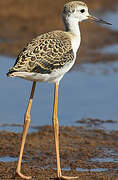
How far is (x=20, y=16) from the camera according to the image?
20.1m

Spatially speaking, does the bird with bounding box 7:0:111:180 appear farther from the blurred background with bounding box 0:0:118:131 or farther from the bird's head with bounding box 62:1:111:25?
the blurred background with bounding box 0:0:118:131

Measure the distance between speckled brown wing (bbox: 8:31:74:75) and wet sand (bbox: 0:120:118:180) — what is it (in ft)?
5.36

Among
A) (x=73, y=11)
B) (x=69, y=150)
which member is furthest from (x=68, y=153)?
(x=73, y=11)

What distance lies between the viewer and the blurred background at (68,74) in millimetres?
12523

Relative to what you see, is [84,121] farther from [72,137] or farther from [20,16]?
[20,16]

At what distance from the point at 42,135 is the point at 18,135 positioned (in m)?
0.46

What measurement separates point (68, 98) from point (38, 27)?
6.36 metres

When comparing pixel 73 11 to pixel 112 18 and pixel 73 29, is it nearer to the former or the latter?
pixel 73 29

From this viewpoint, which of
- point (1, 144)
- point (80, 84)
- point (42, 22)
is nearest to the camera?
point (1, 144)

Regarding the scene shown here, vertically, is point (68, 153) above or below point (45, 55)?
below

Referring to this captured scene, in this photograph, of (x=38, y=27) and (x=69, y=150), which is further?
(x=38, y=27)

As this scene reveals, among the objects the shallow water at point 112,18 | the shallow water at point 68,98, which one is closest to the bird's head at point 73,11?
the shallow water at point 68,98

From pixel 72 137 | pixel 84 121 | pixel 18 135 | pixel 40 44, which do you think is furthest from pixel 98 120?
pixel 40 44

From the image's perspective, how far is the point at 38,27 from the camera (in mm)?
19297
